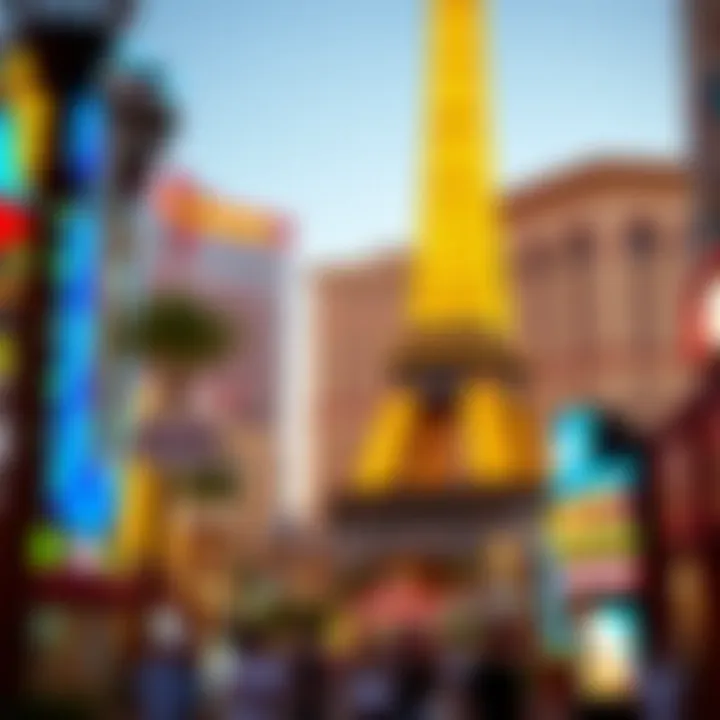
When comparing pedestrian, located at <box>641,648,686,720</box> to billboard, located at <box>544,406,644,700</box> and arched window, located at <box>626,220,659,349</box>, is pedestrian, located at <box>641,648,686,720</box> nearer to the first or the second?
billboard, located at <box>544,406,644,700</box>

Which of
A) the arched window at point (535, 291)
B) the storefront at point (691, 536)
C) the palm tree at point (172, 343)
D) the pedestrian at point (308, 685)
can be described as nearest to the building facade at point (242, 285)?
the arched window at point (535, 291)

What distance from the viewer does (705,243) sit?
64.6ft

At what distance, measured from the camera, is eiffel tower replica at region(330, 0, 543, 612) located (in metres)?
37.4

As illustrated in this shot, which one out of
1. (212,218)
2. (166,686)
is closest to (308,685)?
(166,686)

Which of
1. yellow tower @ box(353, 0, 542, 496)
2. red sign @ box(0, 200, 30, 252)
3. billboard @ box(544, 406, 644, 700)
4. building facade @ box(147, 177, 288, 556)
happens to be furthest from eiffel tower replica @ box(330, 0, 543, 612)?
building facade @ box(147, 177, 288, 556)

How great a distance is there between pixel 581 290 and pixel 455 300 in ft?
59.0

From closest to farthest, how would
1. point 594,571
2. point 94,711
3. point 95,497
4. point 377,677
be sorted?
point 94,711 < point 377,677 < point 95,497 < point 594,571

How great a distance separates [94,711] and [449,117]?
31.8 meters

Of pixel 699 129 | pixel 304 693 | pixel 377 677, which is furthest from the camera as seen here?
pixel 699 129

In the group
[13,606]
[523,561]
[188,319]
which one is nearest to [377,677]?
[13,606]

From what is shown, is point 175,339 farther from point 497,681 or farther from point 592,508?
point 497,681

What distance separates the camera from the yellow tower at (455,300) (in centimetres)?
3853

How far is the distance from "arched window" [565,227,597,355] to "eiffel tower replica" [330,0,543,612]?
15083 millimetres

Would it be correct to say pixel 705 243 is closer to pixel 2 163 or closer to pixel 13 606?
pixel 2 163
